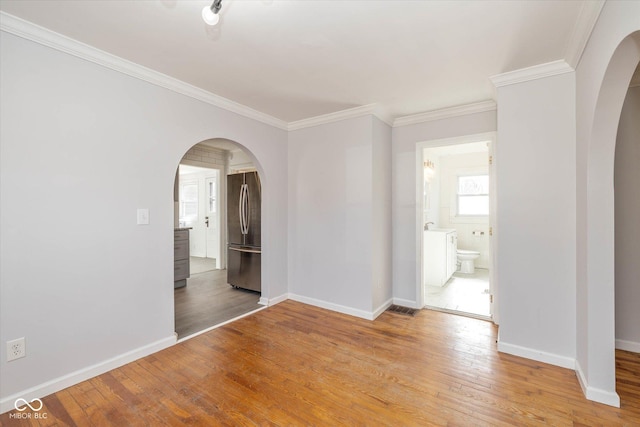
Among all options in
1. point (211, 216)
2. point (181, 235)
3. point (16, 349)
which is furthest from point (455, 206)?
point (16, 349)

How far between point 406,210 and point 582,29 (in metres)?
2.39

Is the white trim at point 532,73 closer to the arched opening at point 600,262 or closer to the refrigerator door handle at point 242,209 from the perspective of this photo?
the arched opening at point 600,262

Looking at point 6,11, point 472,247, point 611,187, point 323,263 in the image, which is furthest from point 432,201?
point 6,11

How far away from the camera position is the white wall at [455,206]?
6.12 metres

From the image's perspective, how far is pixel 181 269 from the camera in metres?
4.89

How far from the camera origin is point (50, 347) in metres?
2.05

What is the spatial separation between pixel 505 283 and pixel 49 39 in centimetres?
415

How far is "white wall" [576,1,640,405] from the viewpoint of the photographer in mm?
1807

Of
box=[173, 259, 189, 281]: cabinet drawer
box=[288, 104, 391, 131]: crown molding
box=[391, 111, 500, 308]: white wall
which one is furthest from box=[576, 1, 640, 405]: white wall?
box=[173, 259, 189, 281]: cabinet drawer

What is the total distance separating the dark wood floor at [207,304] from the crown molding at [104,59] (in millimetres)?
2490

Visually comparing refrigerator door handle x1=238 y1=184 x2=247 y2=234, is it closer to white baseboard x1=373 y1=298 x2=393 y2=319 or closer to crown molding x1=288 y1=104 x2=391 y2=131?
crown molding x1=288 y1=104 x2=391 y2=131

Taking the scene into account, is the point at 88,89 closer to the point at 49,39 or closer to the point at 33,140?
the point at 49,39

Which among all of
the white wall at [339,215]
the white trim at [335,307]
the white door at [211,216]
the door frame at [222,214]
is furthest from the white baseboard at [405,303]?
the white door at [211,216]

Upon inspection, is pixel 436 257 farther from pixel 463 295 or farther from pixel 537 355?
pixel 537 355
